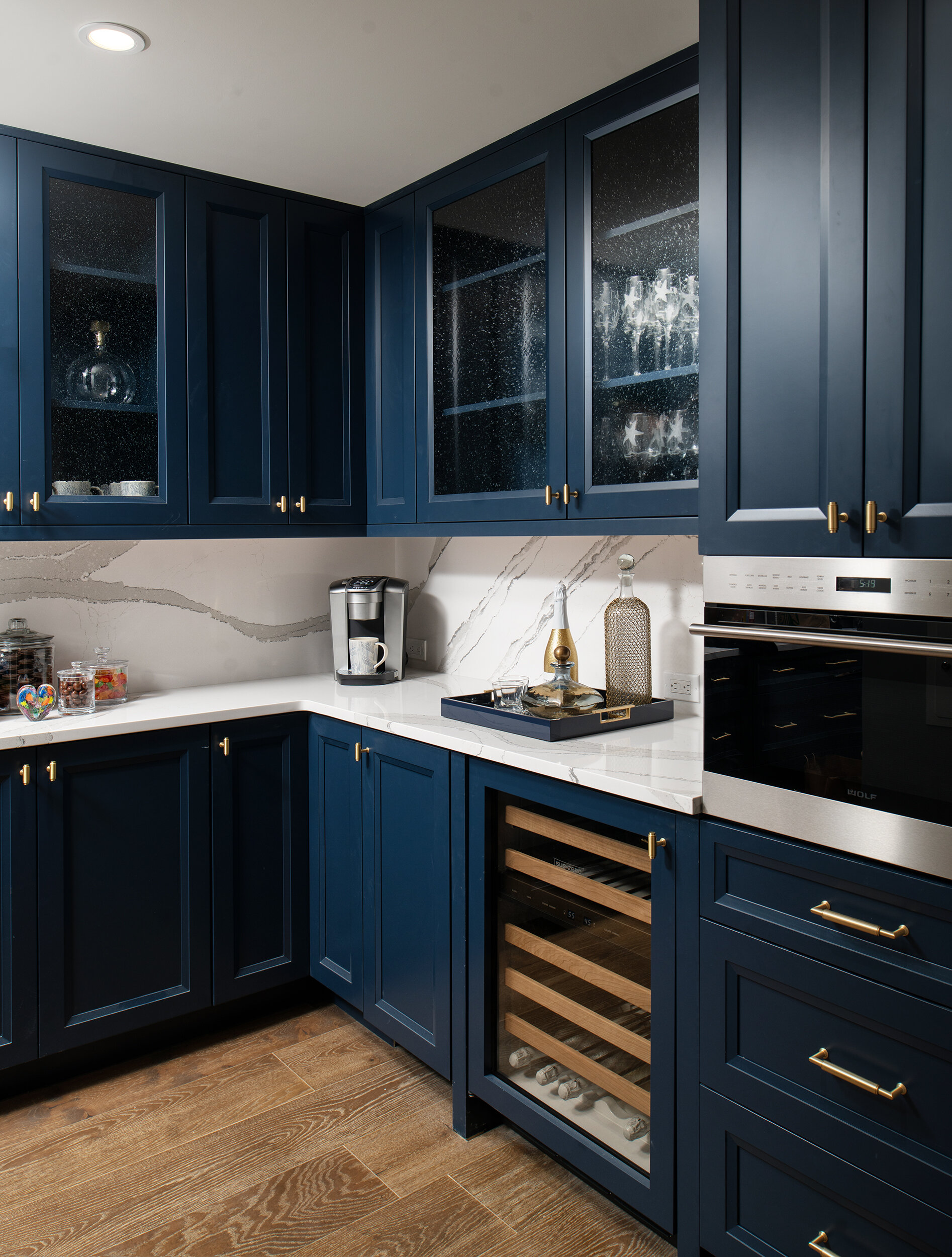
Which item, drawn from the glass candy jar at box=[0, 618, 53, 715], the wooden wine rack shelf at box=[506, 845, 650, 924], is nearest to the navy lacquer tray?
the wooden wine rack shelf at box=[506, 845, 650, 924]

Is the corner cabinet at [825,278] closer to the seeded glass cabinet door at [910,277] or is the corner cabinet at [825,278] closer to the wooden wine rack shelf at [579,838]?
the seeded glass cabinet door at [910,277]

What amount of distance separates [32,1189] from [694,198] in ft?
8.22

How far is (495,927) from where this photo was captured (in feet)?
6.91

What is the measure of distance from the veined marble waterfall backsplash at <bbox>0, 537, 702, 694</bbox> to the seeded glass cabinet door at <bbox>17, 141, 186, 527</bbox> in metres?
0.26

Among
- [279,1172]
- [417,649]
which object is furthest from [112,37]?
[279,1172]

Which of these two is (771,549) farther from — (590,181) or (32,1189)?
(32,1189)

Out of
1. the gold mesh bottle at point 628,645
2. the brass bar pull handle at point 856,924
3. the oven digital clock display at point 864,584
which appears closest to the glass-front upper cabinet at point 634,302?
the gold mesh bottle at point 628,645

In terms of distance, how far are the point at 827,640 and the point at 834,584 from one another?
0.28 ft

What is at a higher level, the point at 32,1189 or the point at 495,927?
the point at 495,927

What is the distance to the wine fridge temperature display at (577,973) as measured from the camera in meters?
1.80

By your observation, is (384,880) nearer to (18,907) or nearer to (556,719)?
(556,719)

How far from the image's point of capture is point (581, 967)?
193 centimetres

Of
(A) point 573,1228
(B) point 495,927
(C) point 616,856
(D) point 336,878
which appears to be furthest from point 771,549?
(D) point 336,878

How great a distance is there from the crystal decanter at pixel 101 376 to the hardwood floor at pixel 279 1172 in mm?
1779
